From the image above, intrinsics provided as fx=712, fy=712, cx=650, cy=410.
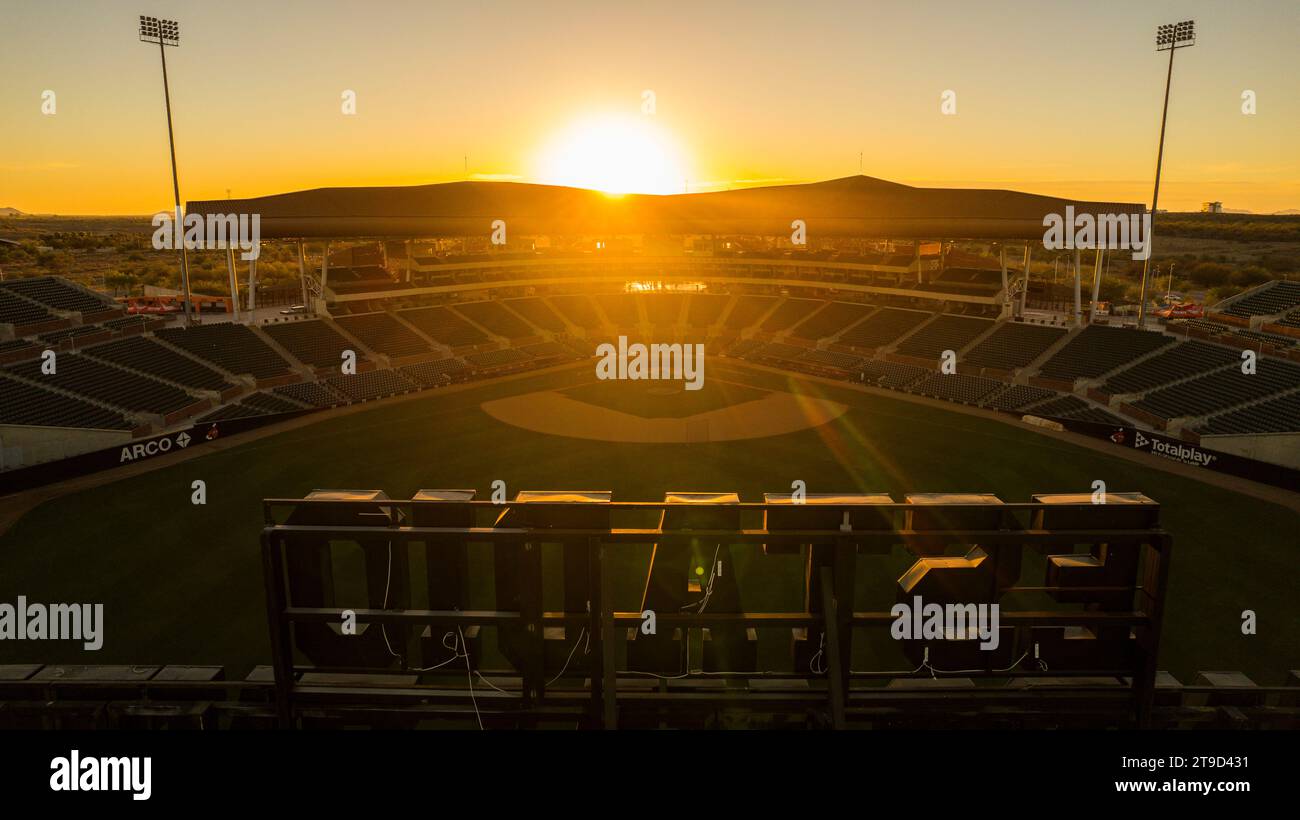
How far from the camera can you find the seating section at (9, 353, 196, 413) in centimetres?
3684

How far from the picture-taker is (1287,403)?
34.4 metres

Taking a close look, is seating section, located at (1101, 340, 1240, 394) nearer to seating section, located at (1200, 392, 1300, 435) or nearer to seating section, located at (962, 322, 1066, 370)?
seating section, located at (1200, 392, 1300, 435)

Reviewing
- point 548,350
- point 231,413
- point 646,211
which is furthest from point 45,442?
point 646,211

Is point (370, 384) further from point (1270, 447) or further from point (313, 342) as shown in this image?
point (1270, 447)

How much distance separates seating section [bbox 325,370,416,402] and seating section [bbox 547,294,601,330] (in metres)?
20.4

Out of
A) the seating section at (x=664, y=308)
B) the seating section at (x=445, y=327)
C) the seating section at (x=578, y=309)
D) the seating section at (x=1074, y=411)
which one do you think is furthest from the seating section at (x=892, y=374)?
the seating section at (x=445, y=327)

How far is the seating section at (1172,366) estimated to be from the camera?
1610 inches

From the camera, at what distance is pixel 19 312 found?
41.3 m

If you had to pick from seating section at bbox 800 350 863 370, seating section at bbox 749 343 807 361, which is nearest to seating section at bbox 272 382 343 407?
seating section at bbox 749 343 807 361

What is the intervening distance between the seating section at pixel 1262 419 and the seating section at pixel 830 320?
2977 centimetres

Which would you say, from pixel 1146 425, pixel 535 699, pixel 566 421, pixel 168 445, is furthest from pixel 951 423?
pixel 168 445
